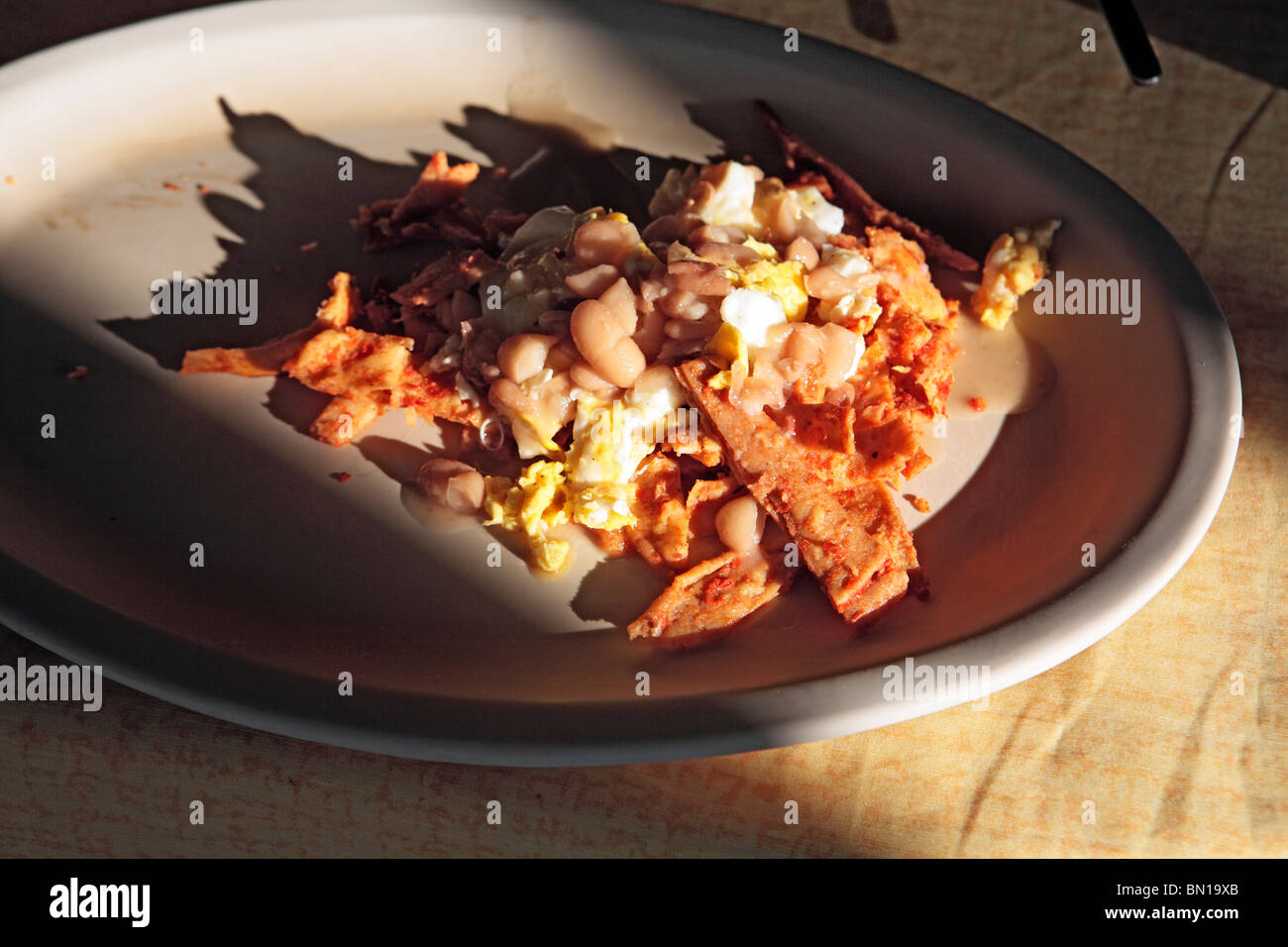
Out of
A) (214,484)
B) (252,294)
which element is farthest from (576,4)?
(214,484)

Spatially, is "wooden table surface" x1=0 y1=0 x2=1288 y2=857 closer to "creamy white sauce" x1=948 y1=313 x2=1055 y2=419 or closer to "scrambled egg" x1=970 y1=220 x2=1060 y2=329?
"creamy white sauce" x1=948 y1=313 x2=1055 y2=419

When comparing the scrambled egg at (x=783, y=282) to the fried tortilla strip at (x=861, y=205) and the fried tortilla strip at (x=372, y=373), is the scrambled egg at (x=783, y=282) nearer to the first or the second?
the fried tortilla strip at (x=861, y=205)

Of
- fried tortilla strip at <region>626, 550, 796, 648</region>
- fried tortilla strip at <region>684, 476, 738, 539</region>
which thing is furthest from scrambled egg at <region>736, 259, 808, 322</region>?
fried tortilla strip at <region>626, 550, 796, 648</region>

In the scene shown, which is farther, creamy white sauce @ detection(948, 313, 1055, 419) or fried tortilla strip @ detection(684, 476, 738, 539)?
creamy white sauce @ detection(948, 313, 1055, 419)

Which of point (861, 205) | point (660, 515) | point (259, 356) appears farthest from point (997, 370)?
point (259, 356)

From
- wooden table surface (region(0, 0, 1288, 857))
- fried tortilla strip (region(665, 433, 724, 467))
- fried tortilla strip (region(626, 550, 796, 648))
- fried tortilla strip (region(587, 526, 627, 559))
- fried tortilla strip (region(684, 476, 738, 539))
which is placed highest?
fried tortilla strip (region(665, 433, 724, 467))

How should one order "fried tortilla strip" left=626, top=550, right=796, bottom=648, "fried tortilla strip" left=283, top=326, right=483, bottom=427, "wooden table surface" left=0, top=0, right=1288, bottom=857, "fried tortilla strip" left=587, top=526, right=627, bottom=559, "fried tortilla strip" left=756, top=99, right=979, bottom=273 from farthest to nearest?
"fried tortilla strip" left=756, top=99, right=979, bottom=273 → "fried tortilla strip" left=283, top=326, right=483, bottom=427 → "fried tortilla strip" left=587, top=526, right=627, bottom=559 → "fried tortilla strip" left=626, top=550, right=796, bottom=648 → "wooden table surface" left=0, top=0, right=1288, bottom=857

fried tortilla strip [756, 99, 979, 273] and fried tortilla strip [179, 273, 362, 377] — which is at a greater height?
fried tortilla strip [756, 99, 979, 273]
